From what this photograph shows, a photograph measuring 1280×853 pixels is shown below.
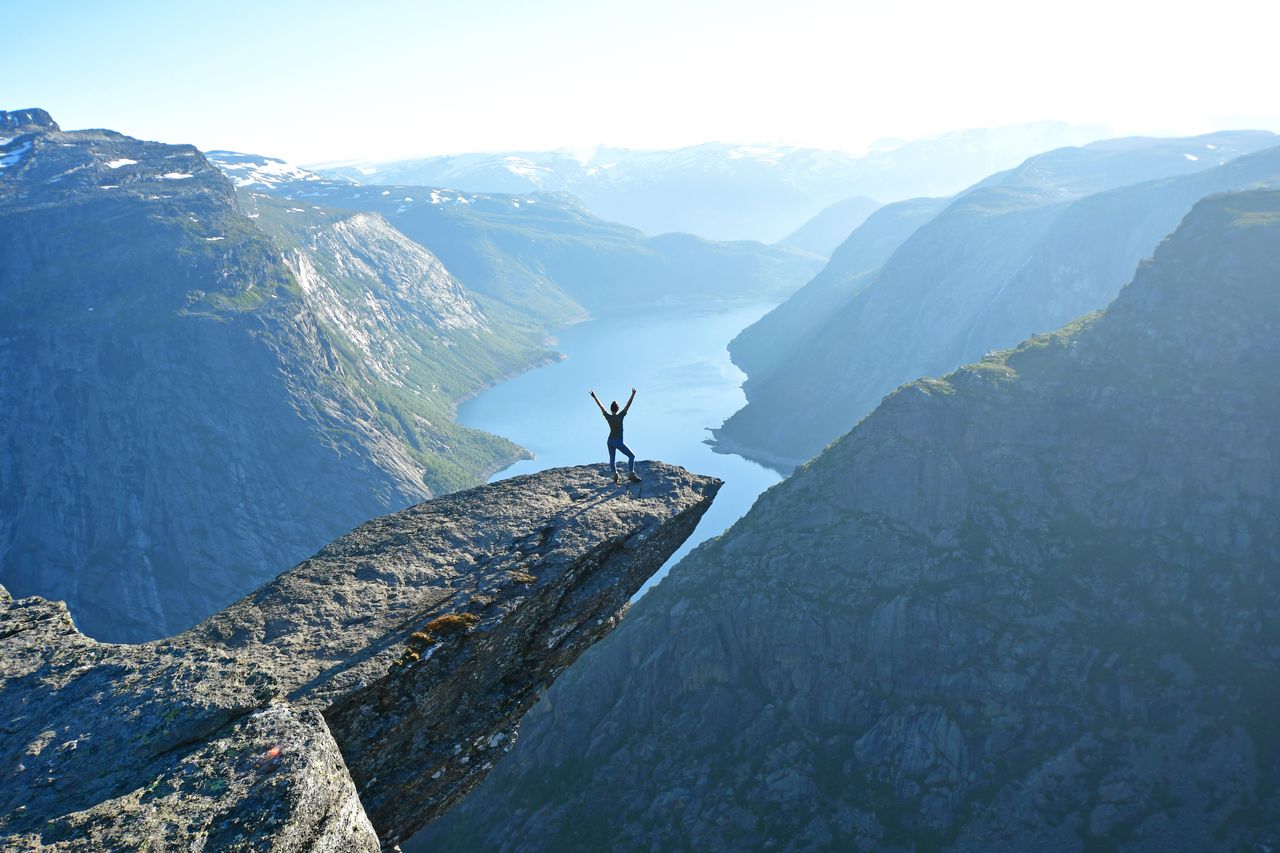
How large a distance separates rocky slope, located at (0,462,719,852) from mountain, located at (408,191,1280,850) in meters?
72.3

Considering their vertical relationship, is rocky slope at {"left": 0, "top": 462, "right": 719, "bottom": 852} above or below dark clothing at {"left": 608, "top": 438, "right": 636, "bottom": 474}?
below

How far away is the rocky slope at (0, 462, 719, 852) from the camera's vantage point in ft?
45.3

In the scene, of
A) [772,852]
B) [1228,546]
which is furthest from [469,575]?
[1228,546]

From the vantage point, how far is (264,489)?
190m

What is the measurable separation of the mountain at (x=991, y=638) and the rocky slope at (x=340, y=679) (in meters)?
72.3

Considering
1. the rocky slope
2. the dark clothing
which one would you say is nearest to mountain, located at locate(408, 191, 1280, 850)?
the dark clothing

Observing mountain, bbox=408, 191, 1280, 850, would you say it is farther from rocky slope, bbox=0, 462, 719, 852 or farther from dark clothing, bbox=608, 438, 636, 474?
rocky slope, bbox=0, 462, 719, 852

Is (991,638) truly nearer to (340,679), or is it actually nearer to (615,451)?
(615,451)

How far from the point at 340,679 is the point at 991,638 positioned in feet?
307

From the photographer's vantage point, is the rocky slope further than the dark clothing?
No

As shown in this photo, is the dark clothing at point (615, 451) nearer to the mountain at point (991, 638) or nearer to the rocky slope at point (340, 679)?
the rocky slope at point (340, 679)

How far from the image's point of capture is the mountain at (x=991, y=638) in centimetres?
8281

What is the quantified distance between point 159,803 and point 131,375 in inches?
8205

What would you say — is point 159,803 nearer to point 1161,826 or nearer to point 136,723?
point 136,723
